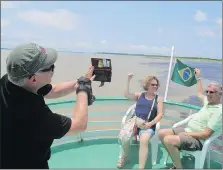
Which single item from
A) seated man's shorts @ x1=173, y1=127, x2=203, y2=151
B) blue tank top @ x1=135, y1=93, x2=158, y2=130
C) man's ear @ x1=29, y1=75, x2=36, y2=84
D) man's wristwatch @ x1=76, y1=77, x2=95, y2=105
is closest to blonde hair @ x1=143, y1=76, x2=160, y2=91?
blue tank top @ x1=135, y1=93, x2=158, y2=130

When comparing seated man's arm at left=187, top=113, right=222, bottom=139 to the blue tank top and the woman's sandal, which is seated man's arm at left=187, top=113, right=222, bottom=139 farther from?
the woman's sandal

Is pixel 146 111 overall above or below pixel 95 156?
above

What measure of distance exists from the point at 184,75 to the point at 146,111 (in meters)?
0.93

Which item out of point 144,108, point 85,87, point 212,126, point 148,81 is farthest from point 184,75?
point 85,87

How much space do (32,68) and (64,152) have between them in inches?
115

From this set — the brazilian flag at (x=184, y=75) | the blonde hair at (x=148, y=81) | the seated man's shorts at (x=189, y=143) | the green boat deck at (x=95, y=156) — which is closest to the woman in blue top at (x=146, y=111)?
the blonde hair at (x=148, y=81)

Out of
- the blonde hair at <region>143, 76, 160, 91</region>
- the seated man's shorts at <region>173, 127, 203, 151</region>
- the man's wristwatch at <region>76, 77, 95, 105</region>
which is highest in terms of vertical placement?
the man's wristwatch at <region>76, 77, 95, 105</region>

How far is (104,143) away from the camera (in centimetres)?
440

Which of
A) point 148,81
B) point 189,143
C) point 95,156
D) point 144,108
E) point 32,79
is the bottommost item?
point 95,156

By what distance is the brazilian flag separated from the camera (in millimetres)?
4004

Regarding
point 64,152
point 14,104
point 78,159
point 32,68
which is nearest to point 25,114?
point 14,104

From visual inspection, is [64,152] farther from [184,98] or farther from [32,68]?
[184,98]

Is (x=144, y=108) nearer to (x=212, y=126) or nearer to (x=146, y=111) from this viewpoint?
(x=146, y=111)

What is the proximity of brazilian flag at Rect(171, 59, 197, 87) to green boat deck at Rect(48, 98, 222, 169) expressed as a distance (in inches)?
13.8
